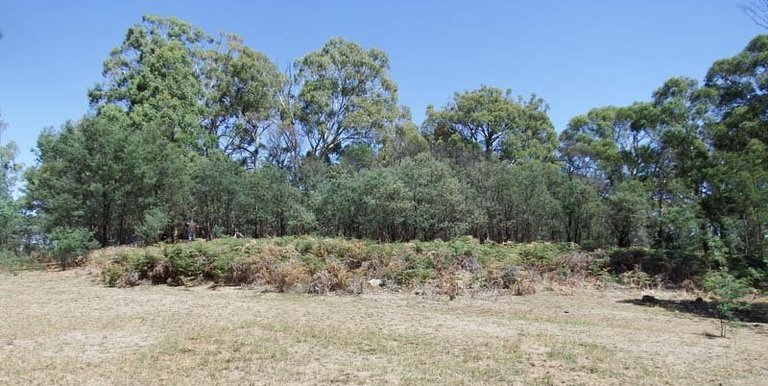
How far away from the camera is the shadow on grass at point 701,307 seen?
940cm

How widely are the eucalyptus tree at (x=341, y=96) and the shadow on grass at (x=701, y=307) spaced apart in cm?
2444

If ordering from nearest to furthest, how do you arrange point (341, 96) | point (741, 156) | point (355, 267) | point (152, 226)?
point (355, 267) < point (741, 156) < point (152, 226) < point (341, 96)

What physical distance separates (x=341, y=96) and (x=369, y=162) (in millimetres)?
6463

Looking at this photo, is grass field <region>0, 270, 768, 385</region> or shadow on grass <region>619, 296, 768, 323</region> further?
shadow on grass <region>619, 296, 768, 323</region>

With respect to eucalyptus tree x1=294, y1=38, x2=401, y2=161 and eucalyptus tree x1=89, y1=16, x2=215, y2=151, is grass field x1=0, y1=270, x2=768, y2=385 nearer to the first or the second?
eucalyptus tree x1=89, y1=16, x2=215, y2=151

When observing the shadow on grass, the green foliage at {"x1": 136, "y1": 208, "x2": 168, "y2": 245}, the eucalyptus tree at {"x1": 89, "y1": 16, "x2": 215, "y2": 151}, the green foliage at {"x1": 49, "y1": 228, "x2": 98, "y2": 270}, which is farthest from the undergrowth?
the eucalyptus tree at {"x1": 89, "y1": 16, "x2": 215, "y2": 151}

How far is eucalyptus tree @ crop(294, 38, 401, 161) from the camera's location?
33.9m

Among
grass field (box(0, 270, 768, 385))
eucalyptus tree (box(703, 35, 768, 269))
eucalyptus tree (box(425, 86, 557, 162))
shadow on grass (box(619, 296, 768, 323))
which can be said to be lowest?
grass field (box(0, 270, 768, 385))

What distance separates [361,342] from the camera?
6.79m

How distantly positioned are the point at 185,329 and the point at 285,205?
18842 mm

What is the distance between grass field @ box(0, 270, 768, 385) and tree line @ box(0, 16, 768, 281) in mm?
5359

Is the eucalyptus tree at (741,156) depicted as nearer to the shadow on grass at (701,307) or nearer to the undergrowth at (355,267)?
the shadow on grass at (701,307)

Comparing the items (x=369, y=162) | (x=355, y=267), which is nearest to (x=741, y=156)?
(x=355, y=267)

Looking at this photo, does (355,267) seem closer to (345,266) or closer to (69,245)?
(345,266)
